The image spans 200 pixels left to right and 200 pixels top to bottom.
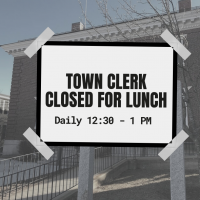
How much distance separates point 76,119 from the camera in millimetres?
2170

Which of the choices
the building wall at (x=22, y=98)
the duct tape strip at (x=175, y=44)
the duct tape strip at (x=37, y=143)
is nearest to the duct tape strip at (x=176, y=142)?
the duct tape strip at (x=175, y=44)

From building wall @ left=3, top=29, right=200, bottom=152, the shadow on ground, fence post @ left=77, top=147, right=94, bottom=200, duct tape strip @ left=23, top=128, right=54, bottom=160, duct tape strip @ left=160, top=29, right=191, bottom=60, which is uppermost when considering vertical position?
building wall @ left=3, top=29, right=200, bottom=152

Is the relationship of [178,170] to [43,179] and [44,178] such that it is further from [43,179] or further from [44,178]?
[44,178]

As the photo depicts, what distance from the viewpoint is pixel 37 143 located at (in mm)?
2102

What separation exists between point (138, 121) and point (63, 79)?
882 mm

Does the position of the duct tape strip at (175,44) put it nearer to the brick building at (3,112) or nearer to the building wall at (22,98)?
the building wall at (22,98)

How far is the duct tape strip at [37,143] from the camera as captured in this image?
201 cm

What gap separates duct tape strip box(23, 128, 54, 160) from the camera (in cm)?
201

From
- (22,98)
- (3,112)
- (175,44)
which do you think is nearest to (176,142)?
(175,44)

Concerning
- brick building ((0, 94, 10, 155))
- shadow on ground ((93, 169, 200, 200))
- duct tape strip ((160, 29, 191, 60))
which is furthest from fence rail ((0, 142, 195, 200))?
brick building ((0, 94, 10, 155))

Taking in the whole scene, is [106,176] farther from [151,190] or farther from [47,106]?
[47,106]

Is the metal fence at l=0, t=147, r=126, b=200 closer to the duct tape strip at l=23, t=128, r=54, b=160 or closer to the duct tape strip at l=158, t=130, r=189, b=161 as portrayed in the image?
the duct tape strip at l=23, t=128, r=54, b=160

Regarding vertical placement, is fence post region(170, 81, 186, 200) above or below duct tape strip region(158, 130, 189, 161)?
below

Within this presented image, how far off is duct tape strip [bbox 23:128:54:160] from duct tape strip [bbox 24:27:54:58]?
0.77m
